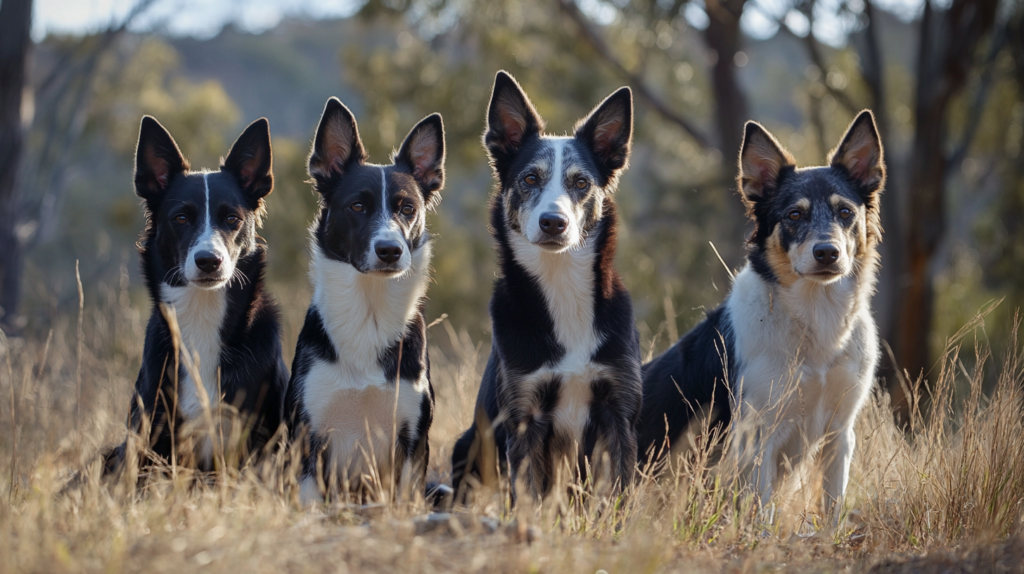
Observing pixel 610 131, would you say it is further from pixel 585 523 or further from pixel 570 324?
pixel 585 523

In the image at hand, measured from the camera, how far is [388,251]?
13.3ft

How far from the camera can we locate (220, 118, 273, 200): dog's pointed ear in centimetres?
457

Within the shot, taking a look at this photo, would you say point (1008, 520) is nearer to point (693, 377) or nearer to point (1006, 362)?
point (1006, 362)

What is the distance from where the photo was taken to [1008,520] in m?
3.86

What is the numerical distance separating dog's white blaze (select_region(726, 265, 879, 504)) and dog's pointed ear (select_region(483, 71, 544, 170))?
1658mm

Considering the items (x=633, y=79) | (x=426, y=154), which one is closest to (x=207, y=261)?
(x=426, y=154)

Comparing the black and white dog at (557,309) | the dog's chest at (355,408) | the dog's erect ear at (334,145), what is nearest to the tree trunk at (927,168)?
the black and white dog at (557,309)

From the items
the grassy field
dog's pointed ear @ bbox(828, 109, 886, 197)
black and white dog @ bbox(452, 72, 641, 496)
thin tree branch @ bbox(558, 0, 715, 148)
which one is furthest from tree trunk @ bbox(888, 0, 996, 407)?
black and white dog @ bbox(452, 72, 641, 496)

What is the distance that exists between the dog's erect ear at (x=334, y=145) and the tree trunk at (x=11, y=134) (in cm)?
499

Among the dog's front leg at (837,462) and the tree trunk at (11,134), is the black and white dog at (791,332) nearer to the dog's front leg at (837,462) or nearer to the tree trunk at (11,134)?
the dog's front leg at (837,462)

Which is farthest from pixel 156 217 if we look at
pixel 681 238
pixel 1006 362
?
pixel 681 238

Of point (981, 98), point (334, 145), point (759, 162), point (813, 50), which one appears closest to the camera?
point (334, 145)

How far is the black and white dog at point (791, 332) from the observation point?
4.27m

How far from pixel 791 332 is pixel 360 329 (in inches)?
94.2
